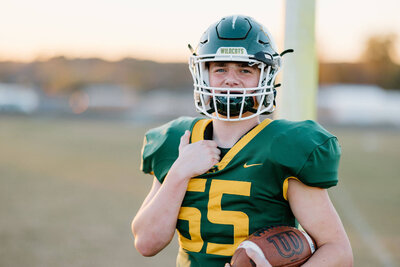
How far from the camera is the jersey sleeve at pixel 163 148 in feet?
6.39

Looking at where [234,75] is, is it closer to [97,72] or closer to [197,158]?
[197,158]

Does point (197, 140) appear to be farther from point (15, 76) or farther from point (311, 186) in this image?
point (15, 76)

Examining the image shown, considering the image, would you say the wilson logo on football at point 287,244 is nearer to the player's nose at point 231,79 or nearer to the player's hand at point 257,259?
the player's hand at point 257,259

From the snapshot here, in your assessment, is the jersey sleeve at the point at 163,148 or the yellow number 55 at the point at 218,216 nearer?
the yellow number 55 at the point at 218,216

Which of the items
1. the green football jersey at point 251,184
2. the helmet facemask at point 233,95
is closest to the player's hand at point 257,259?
the green football jersey at point 251,184

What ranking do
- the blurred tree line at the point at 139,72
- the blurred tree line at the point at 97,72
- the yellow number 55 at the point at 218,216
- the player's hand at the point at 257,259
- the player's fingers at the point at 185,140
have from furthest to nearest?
1. the blurred tree line at the point at 97,72
2. the blurred tree line at the point at 139,72
3. the player's fingers at the point at 185,140
4. the yellow number 55 at the point at 218,216
5. the player's hand at the point at 257,259

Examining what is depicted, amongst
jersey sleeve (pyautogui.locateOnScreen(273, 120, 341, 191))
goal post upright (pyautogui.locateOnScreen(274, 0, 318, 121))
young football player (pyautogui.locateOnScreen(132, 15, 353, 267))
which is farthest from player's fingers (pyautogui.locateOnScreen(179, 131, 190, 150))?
goal post upright (pyautogui.locateOnScreen(274, 0, 318, 121))

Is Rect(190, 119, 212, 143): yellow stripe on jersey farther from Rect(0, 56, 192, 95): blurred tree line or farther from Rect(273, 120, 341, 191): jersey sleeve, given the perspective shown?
Rect(0, 56, 192, 95): blurred tree line

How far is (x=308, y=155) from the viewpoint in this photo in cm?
162

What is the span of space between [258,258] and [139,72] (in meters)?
57.5

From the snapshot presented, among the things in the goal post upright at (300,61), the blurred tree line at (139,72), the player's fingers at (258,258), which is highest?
the goal post upright at (300,61)

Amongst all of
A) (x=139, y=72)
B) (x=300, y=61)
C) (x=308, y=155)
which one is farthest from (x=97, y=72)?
(x=308, y=155)

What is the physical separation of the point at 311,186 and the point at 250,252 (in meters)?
0.33

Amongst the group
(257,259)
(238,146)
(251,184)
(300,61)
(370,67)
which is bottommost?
(370,67)
